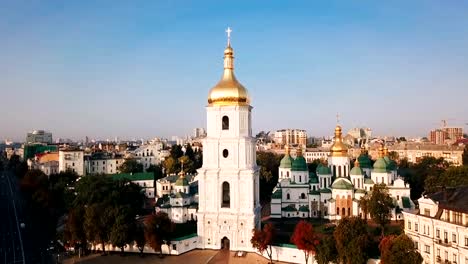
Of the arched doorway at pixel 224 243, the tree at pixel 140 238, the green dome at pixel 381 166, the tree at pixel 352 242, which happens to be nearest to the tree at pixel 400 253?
the tree at pixel 352 242

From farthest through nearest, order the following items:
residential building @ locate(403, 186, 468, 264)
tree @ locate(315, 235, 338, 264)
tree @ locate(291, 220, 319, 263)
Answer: tree @ locate(291, 220, 319, 263) → tree @ locate(315, 235, 338, 264) → residential building @ locate(403, 186, 468, 264)

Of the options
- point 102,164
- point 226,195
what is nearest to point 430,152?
point 102,164

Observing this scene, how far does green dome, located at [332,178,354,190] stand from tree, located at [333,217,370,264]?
17.5m

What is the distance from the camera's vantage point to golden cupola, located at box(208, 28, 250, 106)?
101ft

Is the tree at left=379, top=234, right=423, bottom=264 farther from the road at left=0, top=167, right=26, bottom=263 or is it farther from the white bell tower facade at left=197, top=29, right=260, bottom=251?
the road at left=0, top=167, right=26, bottom=263

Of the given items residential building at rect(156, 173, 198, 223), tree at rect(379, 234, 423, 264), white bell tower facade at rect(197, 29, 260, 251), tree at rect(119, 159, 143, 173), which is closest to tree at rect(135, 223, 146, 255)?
white bell tower facade at rect(197, 29, 260, 251)

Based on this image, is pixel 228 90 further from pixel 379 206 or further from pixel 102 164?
pixel 102 164

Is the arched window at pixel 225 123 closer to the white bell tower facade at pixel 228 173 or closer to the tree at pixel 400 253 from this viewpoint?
the white bell tower facade at pixel 228 173

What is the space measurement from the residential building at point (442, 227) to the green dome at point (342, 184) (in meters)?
15.6

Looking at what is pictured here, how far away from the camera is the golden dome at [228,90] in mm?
30922

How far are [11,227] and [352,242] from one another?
30.0m

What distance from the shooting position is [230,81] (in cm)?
3139

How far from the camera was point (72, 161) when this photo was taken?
74.2m

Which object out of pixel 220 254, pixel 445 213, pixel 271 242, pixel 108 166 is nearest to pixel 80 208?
pixel 220 254
